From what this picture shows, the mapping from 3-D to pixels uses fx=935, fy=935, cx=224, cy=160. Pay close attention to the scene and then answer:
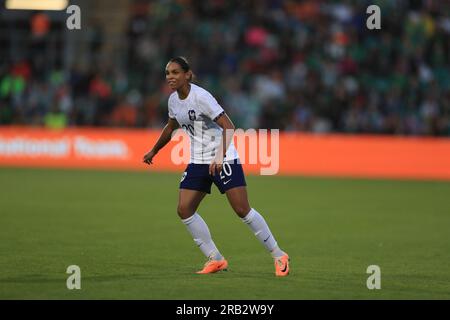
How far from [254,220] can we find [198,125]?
3.79 ft

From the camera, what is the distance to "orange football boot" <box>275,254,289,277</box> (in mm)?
9680

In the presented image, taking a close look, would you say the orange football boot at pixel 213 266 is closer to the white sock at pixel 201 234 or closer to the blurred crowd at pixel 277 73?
the white sock at pixel 201 234

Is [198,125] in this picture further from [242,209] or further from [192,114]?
[242,209]

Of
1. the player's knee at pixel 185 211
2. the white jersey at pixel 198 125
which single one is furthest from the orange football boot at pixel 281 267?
the white jersey at pixel 198 125

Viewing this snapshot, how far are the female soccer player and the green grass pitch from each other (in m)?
0.38

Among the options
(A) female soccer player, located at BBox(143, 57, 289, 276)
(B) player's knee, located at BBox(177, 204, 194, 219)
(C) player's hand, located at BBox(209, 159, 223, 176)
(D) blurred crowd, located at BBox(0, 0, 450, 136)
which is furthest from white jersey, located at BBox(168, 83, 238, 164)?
(D) blurred crowd, located at BBox(0, 0, 450, 136)

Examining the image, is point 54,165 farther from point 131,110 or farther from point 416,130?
point 416,130

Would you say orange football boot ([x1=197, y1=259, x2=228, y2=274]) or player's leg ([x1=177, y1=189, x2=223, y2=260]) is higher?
player's leg ([x1=177, y1=189, x2=223, y2=260])

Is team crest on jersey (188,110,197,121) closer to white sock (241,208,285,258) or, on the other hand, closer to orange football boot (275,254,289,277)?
white sock (241,208,285,258)

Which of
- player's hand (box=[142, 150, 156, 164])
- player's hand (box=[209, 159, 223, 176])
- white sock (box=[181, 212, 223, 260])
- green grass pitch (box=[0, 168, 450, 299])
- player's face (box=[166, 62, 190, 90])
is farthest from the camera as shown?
player's hand (box=[142, 150, 156, 164])

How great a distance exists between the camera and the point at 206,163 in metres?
9.80

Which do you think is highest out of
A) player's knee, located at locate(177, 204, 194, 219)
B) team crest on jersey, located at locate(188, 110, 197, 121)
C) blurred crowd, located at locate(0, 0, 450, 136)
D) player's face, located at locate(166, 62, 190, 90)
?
blurred crowd, located at locate(0, 0, 450, 136)

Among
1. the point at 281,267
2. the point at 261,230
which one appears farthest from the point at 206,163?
the point at 281,267

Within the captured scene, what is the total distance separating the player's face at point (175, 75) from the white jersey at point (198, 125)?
0.19 m
